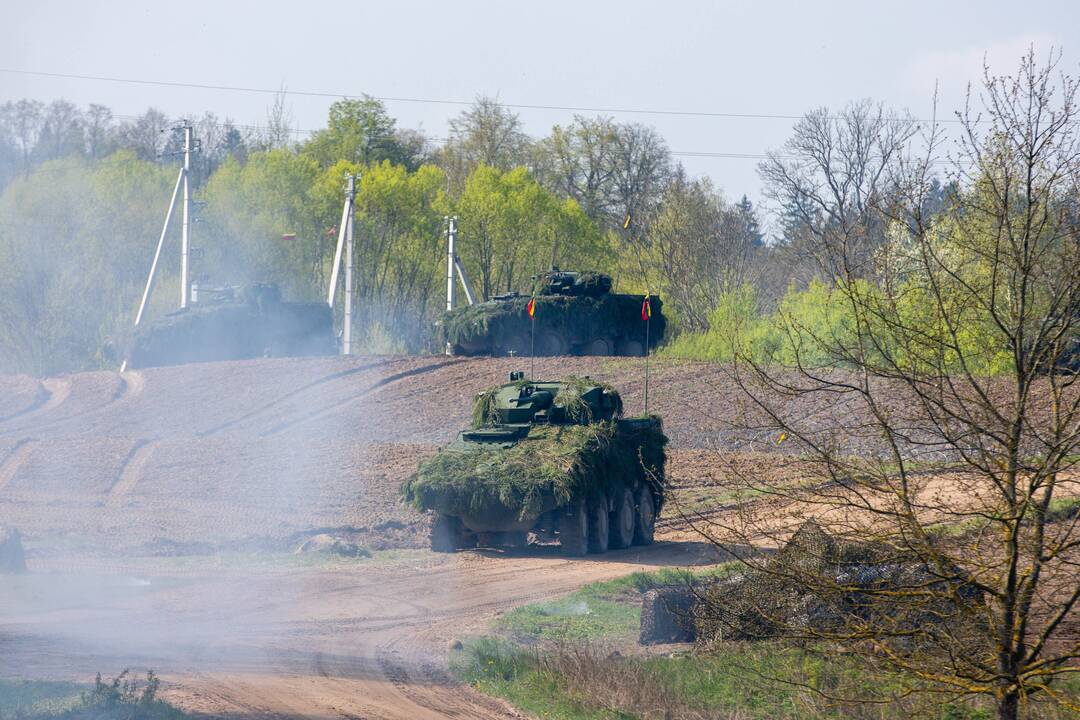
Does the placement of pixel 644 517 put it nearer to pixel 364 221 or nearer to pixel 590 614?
pixel 590 614

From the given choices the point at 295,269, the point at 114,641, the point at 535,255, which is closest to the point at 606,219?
the point at 535,255

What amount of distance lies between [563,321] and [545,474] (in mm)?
20921

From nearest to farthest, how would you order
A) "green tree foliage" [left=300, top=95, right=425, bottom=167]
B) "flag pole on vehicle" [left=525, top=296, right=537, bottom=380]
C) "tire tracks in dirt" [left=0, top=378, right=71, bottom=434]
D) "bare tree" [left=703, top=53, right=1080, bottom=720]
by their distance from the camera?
"bare tree" [left=703, top=53, right=1080, bottom=720] → "flag pole on vehicle" [left=525, top=296, right=537, bottom=380] → "tire tracks in dirt" [left=0, top=378, right=71, bottom=434] → "green tree foliage" [left=300, top=95, right=425, bottom=167]

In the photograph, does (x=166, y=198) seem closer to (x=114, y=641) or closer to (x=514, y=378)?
(x=514, y=378)

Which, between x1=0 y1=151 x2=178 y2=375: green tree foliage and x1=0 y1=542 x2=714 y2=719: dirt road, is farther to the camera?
x1=0 y1=151 x2=178 y2=375: green tree foliage

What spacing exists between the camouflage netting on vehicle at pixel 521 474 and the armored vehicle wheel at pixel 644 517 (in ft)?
3.85

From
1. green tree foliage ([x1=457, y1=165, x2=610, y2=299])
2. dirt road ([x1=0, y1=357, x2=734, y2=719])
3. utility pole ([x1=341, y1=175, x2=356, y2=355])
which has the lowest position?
dirt road ([x1=0, y1=357, x2=734, y2=719])

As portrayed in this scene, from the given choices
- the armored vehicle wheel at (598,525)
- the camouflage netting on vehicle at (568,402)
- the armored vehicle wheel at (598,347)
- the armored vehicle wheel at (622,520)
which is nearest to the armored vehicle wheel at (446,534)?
the armored vehicle wheel at (598,525)

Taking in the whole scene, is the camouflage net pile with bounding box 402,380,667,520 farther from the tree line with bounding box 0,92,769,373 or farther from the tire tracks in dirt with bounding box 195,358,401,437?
the tree line with bounding box 0,92,769,373

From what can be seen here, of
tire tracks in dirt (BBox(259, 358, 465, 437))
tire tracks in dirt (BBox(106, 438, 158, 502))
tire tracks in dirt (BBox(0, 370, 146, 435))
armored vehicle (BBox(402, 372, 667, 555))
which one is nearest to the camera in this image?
armored vehicle (BBox(402, 372, 667, 555))

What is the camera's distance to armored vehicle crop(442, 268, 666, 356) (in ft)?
123

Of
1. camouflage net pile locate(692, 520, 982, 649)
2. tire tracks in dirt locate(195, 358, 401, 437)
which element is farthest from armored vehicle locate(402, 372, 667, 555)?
tire tracks in dirt locate(195, 358, 401, 437)

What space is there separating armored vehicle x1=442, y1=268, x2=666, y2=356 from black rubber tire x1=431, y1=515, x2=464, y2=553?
19810 mm

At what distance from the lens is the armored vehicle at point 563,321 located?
37.5 meters
